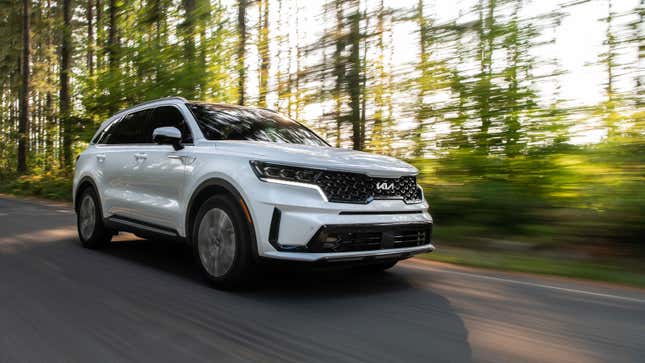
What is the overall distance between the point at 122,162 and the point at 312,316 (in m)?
3.42

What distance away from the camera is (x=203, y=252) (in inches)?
189

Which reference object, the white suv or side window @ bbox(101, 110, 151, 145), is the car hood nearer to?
the white suv

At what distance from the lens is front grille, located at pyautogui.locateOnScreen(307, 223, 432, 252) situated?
4156 mm

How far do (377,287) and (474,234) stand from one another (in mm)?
3201

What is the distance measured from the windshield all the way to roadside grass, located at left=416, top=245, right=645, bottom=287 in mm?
2123

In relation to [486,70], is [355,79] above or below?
above

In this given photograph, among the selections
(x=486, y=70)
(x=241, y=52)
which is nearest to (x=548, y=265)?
(x=486, y=70)

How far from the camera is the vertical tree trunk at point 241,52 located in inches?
583

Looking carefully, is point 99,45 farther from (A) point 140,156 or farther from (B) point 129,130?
(A) point 140,156

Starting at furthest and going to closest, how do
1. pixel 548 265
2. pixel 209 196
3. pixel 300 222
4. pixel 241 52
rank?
pixel 241 52 → pixel 548 265 → pixel 209 196 → pixel 300 222

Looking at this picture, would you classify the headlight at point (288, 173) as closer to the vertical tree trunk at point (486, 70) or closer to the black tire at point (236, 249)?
the black tire at point (236, 249)

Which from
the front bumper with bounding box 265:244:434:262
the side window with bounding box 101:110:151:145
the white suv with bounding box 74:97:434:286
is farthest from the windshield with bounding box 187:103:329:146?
the front bumper with bounding box 265:244:434:262

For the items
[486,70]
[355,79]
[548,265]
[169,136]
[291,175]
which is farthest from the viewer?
[355,79]

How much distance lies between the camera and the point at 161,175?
5516mm
